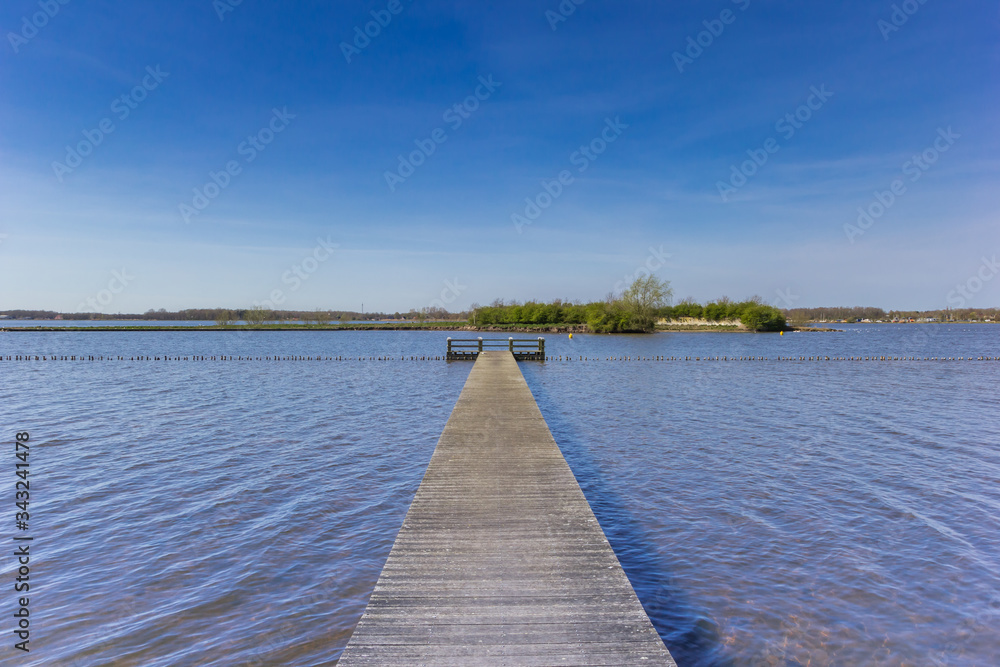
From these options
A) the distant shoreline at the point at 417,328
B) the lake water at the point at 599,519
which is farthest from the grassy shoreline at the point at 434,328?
the lake water at the point at 599,519

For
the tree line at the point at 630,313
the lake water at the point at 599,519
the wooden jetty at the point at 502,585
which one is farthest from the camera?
the tree line at the point at 630,313

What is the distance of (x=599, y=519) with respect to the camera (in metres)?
8.34

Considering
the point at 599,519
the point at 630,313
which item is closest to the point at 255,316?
the point at 630,313

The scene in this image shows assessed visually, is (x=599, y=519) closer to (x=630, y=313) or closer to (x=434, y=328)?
(x=630, y=313)

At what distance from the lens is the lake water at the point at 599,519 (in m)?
5.45

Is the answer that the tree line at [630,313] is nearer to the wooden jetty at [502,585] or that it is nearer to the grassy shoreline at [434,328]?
the grassy shoreline at [434,328]

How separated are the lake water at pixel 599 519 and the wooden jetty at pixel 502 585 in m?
1.10

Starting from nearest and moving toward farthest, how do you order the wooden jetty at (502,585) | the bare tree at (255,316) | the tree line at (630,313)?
the wooden jetty at (502,585)
the tree line at (630,313)
the bare tree at (255,316)

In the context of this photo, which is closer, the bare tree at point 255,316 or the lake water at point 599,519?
the lake water at point 599,519

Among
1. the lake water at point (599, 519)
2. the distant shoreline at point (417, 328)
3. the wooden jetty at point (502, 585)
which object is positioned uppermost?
the distant shoreline at point (417, 328)

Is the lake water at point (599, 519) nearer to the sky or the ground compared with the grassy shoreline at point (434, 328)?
nearer to the ground

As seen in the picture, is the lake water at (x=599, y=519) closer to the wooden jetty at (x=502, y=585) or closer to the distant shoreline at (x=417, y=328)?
the wooden jetty at (x=502, y=585)

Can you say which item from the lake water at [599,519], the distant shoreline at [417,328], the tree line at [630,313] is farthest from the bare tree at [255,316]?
the lake water at [599,519]

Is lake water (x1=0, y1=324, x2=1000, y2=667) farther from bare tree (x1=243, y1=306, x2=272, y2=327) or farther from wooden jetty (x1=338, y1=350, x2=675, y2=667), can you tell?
bare tree (x1=243, y1=306, x2=272, y2=327)
